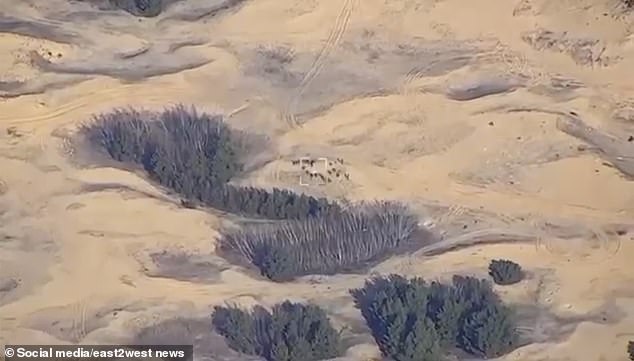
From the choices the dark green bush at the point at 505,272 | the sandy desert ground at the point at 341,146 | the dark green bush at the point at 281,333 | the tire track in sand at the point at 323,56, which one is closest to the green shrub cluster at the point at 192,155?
the sandy desert ground at the point at 341,146

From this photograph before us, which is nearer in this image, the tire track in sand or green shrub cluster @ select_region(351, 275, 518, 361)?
green shrub cluster @ select_region(351, 275, 518, 361)

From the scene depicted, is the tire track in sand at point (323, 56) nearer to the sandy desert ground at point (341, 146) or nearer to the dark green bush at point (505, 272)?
the sandy desert ground at point (341, 146)

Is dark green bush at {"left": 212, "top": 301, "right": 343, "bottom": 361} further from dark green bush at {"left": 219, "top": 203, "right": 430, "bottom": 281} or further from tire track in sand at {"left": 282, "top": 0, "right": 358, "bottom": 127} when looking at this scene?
tire track in sand at {"left": 282, "top": 0, "right": 358, "bottom": 127}

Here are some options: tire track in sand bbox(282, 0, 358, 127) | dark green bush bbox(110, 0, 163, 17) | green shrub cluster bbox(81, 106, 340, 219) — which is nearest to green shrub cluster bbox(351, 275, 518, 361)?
green shrub cluster bbox(81, 106, 340, 219)

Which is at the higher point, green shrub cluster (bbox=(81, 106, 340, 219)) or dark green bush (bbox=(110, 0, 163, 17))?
dark green bush (bbox=(110, 0, 163, 17))

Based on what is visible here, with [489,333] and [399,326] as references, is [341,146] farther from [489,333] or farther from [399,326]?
[489,333]

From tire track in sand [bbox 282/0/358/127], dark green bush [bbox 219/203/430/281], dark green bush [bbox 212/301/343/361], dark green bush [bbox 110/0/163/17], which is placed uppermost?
dark green bush [bbox 110/0/163/17]

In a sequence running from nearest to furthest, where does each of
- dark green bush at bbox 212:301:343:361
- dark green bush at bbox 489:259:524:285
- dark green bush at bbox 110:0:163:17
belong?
1. dark green bush at bbox 212:301:343:361
2. dark green bush at bbox 489:259:524:285
3. dark green bush at bbox 110:0:163:17
